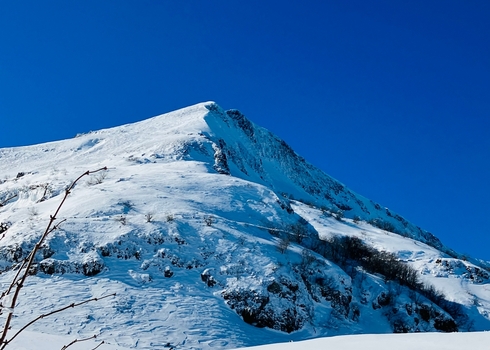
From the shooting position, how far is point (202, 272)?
21.4 m

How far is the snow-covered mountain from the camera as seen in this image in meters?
17.4

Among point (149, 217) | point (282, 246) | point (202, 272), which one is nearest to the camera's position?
point (202, 272)

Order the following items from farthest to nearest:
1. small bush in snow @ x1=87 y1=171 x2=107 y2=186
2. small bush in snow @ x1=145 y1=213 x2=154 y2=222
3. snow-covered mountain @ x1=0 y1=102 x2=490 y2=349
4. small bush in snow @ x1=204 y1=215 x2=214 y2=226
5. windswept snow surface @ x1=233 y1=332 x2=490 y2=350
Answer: small bush in snow @ x1=87 y1=171 x2=107 y2=186, small bush in snow @ x1=204 y1=215 x2=214 y2=226, small bush in snow @ x1=145 y1=213 x2=154 y2=222, snow-covered mountain @ x1=0 y1=102 x2=490 y2=349, windswept snow surface @ x1=233 y1=332 x2=490 y2=350

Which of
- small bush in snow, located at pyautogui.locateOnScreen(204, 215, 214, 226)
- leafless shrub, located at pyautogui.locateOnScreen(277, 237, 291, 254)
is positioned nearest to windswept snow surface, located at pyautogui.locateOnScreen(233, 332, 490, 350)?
leafless shrub, located at pyautogui.locateOnScreen(277, 237, 291, 254)

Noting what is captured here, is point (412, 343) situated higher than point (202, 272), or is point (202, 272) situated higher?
point (202, 272)

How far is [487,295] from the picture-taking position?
1320 inches

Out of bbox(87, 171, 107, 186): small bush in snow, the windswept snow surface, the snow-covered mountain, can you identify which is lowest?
the windswept snow surface

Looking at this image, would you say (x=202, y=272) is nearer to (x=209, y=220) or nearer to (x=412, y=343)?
(x=209, y=220)

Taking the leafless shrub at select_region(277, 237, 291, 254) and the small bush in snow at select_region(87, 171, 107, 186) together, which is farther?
the small bush in snow at select_region(87, 171, 107, 186)

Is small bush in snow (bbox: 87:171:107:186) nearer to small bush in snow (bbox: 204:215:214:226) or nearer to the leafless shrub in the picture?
small bush in snow (bbox: 204:215:214:226)

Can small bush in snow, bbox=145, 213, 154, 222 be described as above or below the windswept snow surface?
above

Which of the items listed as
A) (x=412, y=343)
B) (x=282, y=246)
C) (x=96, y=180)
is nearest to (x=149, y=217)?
(x=282, y=246)

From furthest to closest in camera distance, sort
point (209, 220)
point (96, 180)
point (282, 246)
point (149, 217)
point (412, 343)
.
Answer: point (96, 180) < point (209, 220) < point (282, 246) < point (149, 217) < point (412, 343)

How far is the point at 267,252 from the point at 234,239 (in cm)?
216
